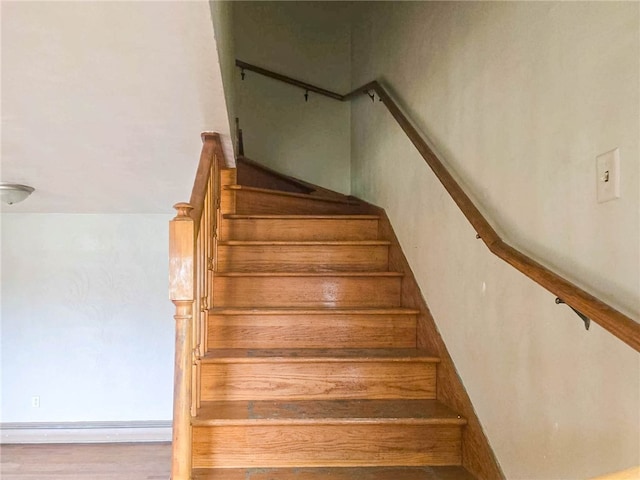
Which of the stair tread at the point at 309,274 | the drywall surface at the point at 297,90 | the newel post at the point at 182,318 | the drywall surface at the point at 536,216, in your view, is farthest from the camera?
the drywall surface at the point at 297,90

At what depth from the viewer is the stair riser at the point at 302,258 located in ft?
8.25

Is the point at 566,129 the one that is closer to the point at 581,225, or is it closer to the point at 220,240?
the point at 581,225

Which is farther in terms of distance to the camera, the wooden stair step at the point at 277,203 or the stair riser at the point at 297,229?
the wooden stair step at the point at 277,203

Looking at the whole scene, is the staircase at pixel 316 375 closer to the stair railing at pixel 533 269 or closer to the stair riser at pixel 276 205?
the stair riser at pixel 276 205

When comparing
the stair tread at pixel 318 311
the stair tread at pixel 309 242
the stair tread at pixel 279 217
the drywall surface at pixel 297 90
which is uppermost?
the drywall surface at pixel 297 90

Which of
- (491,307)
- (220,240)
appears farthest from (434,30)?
(220,240)

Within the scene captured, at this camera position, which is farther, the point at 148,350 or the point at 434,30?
the point at 148,350

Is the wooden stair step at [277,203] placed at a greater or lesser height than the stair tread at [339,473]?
greater

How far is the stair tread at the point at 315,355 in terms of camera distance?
6.16 ft

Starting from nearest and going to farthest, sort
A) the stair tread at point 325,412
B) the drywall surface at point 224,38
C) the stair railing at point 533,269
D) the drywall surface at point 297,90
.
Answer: the stair railing at point 533,269 < the drywall surface at point 224,38 < the stair tread at point 325,412 < the drywall surface at point 297,90

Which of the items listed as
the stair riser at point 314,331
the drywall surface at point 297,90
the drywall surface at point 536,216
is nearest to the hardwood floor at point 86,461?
the stair riser at point 314,331

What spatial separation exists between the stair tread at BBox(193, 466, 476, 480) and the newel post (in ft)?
0.72

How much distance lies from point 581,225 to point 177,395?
117cm

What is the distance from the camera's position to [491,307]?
154 cm
